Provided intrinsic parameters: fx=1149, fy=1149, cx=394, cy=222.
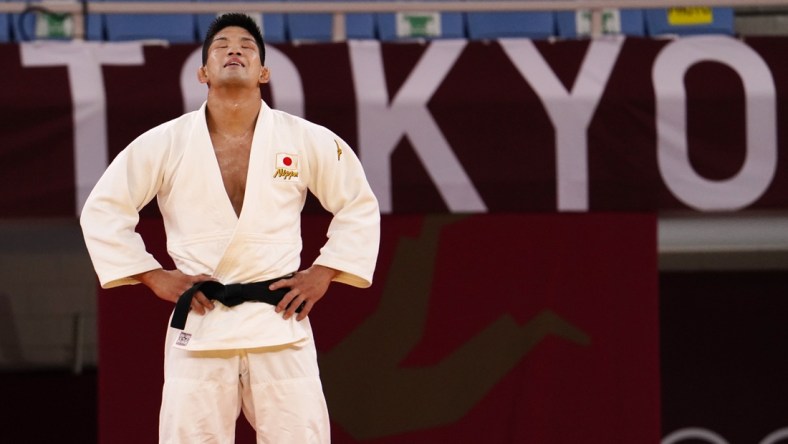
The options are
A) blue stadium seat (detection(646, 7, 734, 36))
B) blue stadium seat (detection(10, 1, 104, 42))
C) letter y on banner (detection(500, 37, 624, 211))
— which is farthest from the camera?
blue stadium seat (detection(646, 7, 734, 36))

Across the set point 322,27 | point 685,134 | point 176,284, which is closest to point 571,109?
point 685,134

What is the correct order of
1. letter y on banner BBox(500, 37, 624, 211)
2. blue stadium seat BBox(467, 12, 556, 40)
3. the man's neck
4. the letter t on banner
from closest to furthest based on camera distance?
1. the man's neck
2. the letter t on banner
3. letter y on banner BBox(500, 37, 624, 211)
4. blue stadium seat BBox(467, 12, 556, 40)

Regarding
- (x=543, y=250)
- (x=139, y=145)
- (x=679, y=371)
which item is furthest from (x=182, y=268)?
(x=679, y=371)

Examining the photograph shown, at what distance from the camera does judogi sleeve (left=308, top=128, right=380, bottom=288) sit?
3223 millimetres

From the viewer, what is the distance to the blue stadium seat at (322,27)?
7.15 metres

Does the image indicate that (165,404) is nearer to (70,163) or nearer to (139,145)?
(139,145)

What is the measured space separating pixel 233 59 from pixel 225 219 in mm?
436

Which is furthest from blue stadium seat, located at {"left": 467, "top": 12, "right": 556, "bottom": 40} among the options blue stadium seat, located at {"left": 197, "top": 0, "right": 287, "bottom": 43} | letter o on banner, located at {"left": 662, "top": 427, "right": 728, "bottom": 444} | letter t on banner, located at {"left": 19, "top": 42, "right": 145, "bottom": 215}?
letter t on banner, located at {"left": 19, "top": 42, "right": 145, "bottom": 215}

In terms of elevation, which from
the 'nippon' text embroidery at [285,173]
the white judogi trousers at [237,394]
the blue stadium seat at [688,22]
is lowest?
the white judogi trousers at [237,394]

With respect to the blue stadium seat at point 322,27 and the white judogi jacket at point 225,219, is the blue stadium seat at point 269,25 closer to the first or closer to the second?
the blue stadium seat at point 322,27

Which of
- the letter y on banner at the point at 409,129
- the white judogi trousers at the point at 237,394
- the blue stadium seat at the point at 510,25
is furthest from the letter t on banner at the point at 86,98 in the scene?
the blue stadium seat at the point at 510,25

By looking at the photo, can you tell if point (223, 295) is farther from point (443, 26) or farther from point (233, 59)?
point (443, 26)

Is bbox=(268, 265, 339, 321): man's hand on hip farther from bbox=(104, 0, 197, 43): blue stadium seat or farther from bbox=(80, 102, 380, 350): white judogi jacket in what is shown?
bbox=(104, 0, 197, 43): blue stadium seat

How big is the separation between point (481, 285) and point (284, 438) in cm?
210
